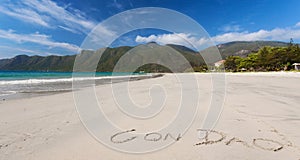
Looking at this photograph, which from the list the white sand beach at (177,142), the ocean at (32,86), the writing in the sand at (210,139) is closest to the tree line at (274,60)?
the ocean at (32,86)

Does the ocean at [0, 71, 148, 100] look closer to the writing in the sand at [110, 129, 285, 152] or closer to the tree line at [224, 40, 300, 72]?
the writing in the sand at [110, 129, 285, 152]

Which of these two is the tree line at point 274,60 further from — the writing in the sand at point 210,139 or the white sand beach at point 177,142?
the writing in the sand at point 210,139

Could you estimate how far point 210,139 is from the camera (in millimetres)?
3107

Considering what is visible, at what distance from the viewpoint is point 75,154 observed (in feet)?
8.53

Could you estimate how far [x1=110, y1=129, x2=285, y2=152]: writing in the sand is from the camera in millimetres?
2796

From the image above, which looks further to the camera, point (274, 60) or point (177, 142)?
point (274, 60)

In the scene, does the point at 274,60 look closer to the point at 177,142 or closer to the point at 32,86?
the point at 32,86

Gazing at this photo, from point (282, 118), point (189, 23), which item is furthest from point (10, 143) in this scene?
point (189, 23)

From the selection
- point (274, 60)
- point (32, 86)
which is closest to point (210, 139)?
point (32, 86)

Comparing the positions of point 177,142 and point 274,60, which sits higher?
point 274,60

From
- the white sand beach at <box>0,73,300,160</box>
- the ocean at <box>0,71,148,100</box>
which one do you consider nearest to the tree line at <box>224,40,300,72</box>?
the ocean at <box>0,71,148,100</box>

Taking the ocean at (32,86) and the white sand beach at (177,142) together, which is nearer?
the white sand beach at (177,142)

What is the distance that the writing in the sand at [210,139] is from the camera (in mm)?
2796

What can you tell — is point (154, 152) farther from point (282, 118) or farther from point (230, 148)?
point (282, 118)
